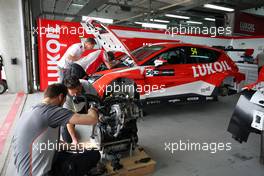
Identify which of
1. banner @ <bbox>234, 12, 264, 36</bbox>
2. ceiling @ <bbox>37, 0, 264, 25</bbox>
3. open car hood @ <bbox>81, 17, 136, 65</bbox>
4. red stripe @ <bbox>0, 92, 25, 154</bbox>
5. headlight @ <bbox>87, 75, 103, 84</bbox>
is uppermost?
ceiling @ <bbox>37, 0, 264, 25</bbox>

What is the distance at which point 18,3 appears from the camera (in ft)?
19.6

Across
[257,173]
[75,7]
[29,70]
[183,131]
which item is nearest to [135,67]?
[183,131]

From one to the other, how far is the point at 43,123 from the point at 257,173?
2513 mm

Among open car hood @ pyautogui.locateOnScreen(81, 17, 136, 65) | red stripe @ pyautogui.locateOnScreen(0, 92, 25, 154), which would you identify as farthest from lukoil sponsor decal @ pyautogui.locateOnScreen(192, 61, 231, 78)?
red stripe @ pyautogui.locateOnScreen(0, 92, 25, 154)

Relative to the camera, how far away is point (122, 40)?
703cm

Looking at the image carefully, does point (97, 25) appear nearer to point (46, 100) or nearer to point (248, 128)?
point (46, 100)

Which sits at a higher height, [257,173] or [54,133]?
[54,133]

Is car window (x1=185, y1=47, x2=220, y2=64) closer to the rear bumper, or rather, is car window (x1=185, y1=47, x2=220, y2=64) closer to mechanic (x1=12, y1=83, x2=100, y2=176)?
the rear bumper

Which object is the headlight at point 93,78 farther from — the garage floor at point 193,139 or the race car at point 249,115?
the race car at point 249,115

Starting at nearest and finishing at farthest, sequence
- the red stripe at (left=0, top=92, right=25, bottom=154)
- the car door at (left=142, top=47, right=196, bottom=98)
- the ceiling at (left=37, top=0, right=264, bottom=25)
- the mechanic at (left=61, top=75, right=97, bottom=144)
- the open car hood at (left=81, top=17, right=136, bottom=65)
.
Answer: the mechanic at (left=61, top=75, right=97, bottom=144) < the red stripe at (left=0, top=92, right=25, bottom=154) < the open car hood at (left=81, top=17, right=136, bottom=65) < the car door at (left=142, top=47, right=196, bottom=98) < the ceiling at (left=37, top=0, right=264, bottom=25)

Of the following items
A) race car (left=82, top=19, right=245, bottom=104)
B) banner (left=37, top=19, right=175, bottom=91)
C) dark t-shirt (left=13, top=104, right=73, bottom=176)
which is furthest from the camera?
banner (left=37, top=19, right=175, bottom=91)

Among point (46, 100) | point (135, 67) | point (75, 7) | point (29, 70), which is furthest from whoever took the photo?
A: point (75, 7)

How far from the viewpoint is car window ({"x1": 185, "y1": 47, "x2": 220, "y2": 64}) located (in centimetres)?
483

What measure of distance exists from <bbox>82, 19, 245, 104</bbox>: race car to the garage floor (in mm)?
426
